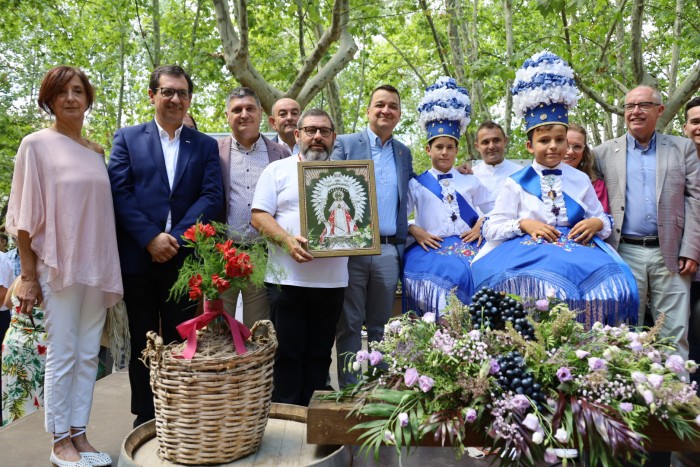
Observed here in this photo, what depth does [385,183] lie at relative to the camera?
449 cm

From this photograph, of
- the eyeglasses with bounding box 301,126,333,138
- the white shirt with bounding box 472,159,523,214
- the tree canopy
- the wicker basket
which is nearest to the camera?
the wicker basket

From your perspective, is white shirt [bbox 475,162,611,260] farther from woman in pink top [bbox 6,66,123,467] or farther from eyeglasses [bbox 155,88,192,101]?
woman in pink top [bbox 6,66,123,467]

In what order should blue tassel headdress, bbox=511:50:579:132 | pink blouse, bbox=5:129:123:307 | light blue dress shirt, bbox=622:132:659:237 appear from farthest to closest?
light blue dress shirt, bbox=622:132:659:237, blue tassel headdress, bbox=511:50:579:132, pink blouse, bbox=5:129:123:307

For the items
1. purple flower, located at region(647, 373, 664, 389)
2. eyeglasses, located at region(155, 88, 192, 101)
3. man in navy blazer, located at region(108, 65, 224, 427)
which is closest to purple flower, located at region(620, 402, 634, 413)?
purple flower, located at region(647, 373, 664, 389)

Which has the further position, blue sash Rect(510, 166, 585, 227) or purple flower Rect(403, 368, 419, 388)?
blue sash Rect(510, 166, 585, 227)

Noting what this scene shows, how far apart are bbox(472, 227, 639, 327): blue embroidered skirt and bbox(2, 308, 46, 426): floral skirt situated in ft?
10.2

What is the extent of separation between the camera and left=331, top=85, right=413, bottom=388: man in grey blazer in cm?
438

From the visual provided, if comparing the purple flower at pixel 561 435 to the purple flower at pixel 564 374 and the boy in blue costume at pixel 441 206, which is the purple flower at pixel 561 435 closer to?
the purple flower at pixel 564 374

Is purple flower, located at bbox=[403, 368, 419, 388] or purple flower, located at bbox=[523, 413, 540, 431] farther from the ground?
purple flower, located at bbox=[403, 368, 419, 388]

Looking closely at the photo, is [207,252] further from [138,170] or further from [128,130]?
[128,130]

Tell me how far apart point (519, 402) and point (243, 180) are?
2658mm

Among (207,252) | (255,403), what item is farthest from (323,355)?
(207,252)

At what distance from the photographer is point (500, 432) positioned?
236 centimetres

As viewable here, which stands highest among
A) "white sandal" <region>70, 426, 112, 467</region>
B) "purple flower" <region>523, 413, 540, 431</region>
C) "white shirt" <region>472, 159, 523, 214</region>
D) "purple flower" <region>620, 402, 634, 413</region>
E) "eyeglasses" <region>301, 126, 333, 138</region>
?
"eyeglasses" <region>301, 126, 333, 138</region>
